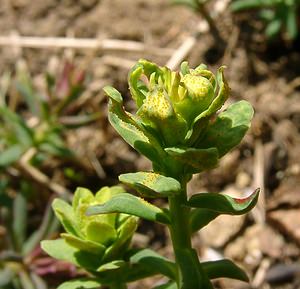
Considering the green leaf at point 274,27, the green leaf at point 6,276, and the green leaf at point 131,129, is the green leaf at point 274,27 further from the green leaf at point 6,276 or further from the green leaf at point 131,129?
the green leaf at point 131,129

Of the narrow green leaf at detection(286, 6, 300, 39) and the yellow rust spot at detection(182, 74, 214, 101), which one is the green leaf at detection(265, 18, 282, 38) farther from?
the yellow rust spot at detection(182, 74, 214, 101)

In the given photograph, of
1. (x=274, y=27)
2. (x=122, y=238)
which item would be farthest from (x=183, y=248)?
(x=274, y=27)

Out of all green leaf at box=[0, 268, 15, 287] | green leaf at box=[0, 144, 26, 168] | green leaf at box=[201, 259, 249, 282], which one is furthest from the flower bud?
green leaf at box=[0, 144, 26, 168]

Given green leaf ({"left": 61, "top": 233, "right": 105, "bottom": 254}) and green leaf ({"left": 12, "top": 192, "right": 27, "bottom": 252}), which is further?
green leaf ({"left": 12, "top": 192, "right": 27, "bottom": 252})

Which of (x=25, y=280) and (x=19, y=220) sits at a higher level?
(x=19, y=220)

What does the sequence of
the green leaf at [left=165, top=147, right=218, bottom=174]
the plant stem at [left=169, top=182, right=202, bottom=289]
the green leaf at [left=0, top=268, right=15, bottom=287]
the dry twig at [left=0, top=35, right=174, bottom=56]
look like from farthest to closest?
the dry twig at [left=0, top=35, right=174, bottom=56] → the green leaf at [left=0, top=268, right=15, bottom=287] → the plant stem at [left=169, top=182, right=202, bottom=289] → the green leaf at [left=165, top=147, right=218, bottom=174]

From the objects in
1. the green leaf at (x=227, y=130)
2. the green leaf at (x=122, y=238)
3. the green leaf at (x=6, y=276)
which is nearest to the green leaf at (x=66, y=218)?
the green leaf at (x=122, y=238)

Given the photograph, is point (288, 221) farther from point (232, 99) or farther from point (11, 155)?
point (11, 155)
